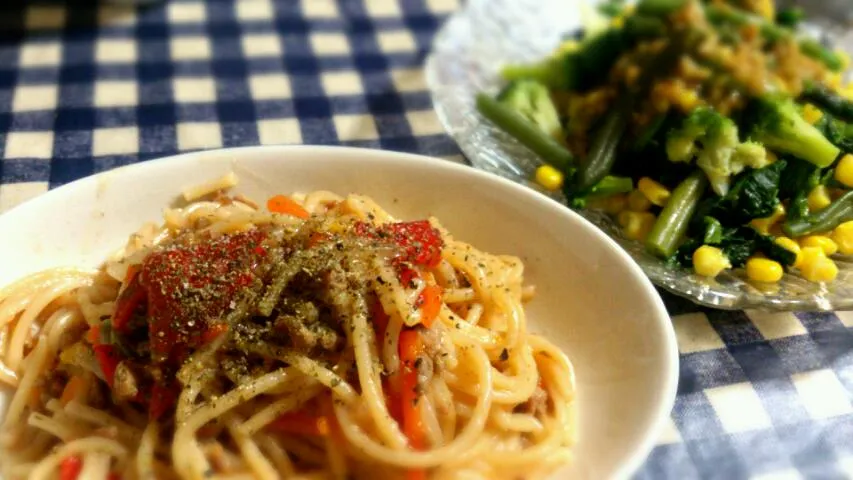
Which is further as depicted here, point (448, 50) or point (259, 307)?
point (448, 50)

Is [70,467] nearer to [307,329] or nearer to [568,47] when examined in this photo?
[307,329]

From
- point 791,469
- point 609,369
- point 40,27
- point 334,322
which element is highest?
point 334,322

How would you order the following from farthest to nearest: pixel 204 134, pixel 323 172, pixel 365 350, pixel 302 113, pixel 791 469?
pixel 302 113, pixel 204 134, pixel 323 172, pixel 791 469, pixel 365 350

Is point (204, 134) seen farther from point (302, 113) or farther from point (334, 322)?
point (334, 322)

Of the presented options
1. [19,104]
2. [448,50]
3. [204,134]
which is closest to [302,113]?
[204,134]

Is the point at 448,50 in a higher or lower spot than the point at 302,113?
higher

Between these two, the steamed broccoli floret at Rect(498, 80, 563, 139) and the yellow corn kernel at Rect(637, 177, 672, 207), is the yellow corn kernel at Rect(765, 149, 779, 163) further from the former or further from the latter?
the steamed broccoli floret at Rect(498, 80, 563, 139)
